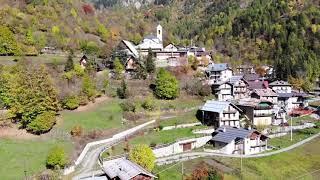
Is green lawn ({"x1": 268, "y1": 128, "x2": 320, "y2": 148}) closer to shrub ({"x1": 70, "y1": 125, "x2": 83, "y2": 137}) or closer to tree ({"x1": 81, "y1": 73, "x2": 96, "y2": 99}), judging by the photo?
tree ({"x1": 81, "y1": 73, "x2": 96, "y2": 99})

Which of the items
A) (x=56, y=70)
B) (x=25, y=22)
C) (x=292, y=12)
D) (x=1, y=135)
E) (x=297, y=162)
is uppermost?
(x=292, y=12)

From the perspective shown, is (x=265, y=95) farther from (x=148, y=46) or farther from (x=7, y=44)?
(x=7, y=44)

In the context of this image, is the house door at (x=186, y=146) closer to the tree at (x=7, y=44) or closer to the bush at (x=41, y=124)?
the bush at (x=41, y=124)

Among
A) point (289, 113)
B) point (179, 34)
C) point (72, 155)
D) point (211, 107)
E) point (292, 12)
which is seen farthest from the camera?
point (179, 34)

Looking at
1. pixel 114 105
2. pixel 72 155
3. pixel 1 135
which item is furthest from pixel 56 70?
pixel 72 155

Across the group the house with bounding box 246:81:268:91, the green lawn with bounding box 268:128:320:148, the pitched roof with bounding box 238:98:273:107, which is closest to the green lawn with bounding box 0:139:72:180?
the green lawn with bounding box 268:128:320:148

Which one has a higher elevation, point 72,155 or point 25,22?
point 25,22

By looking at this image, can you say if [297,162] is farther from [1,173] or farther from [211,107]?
[1,173]
